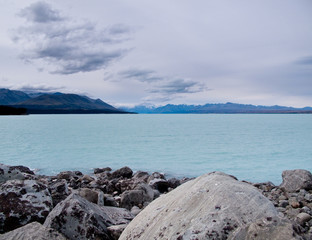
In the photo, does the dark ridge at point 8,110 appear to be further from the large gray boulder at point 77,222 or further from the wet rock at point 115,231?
the wet rock at point 115,231

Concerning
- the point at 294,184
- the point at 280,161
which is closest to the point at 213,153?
the point at 280,161

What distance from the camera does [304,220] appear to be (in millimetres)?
7238

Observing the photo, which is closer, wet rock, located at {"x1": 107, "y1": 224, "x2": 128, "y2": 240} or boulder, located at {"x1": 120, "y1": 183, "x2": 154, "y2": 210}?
wet rock, located at {"x1": 107, "y1": 224, "x2": 128, "y2": 240}

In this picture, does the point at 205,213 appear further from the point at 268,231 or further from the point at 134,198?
the point at 134,198

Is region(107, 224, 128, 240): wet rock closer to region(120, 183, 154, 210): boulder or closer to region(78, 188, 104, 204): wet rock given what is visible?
region(78, 188, 104, 204): wet rock

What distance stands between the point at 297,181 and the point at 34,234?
35.7ft

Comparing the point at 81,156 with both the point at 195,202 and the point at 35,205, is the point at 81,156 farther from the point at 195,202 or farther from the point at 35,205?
the point at 195,202

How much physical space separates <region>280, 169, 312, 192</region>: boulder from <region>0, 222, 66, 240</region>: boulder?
10172 mm

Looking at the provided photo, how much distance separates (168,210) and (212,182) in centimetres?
77

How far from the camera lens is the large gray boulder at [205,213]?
359 cm

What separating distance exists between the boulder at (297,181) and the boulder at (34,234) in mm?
10172

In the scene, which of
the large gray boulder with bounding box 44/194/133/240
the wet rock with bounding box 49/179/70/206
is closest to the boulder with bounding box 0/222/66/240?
the large gray boulder with bounding box 44/194/133/240

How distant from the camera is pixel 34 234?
15.1ft

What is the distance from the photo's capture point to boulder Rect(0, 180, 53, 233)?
5.36 metres
